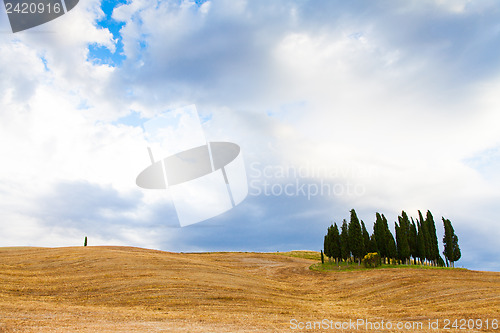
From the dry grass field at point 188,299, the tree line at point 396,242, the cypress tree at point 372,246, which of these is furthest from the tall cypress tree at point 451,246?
the dry grass field at point 188,299

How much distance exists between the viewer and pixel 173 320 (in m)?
17.3

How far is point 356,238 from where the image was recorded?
177 feet

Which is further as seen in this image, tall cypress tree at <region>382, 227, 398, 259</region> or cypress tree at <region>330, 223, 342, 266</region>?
cypress tree at <region>330, 223, 342, 266</region>

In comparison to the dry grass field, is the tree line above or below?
above

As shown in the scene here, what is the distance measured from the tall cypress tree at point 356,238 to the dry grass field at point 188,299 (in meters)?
15.6

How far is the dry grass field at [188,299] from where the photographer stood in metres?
16.6

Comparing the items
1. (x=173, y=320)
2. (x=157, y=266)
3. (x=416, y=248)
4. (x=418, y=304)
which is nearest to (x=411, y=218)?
(x=416, y=248)

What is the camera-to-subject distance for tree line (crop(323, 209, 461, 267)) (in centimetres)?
5459

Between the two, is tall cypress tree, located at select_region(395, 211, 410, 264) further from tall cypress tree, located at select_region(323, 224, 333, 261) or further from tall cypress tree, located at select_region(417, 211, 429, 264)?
tall cypress tree, located at select_region(323, 224, 333, 261)

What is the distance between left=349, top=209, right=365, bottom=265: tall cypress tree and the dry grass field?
51.2 feet

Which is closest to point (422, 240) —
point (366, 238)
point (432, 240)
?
point (432, 240)

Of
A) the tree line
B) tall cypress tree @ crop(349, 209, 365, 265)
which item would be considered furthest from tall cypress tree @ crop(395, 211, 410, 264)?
tall cypress tree @ crop(349, 209, 365, 265)

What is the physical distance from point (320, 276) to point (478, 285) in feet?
69.2

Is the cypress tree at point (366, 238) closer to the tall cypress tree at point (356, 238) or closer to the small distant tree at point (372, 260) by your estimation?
the tall cypress tree at point (356, 238)
